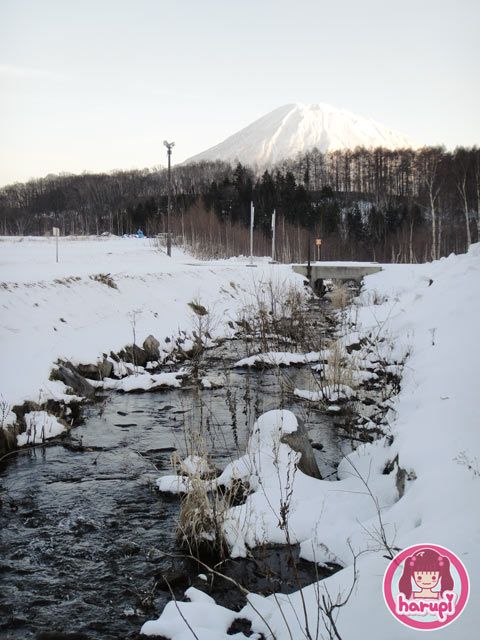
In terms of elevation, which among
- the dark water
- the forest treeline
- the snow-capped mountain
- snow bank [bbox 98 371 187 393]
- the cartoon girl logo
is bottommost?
the dark water

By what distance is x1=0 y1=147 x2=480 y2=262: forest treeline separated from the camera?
44.8 meters

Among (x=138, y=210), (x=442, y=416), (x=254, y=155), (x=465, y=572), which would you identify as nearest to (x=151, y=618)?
(x=465, y=572)

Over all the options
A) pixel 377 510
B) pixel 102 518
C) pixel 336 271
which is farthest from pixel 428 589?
pixel 336 271

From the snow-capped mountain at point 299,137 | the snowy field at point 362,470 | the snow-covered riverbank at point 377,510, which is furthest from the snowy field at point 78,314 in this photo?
the snow-capped mountain at point 299,137

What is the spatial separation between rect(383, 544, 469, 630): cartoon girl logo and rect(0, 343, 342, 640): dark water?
1.88 m

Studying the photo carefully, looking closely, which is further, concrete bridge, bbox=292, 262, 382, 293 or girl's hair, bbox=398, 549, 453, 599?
concrete bridge, bbox=292, 262, 382, 293

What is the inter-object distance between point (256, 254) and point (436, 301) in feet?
115

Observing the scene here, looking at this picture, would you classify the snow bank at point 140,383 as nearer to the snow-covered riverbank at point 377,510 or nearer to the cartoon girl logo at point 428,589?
the snow-covered riverbank at point 377,510

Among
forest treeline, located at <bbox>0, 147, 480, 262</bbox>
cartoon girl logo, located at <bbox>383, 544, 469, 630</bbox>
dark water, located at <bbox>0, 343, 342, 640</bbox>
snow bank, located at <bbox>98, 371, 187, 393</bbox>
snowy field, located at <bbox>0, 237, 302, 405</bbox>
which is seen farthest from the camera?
forest treeline, located at <bbox>0, 147, 480, 262</bbox>

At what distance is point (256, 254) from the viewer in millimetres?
47594

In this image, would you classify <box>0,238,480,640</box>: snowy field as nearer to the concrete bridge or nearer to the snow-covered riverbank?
the snow-covered riverbank

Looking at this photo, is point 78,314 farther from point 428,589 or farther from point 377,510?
point 428,589

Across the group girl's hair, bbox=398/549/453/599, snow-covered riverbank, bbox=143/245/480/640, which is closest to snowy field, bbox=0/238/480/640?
snow-covered riverbank, bbox=143/245/480/640

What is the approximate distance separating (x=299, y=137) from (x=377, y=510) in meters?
186
